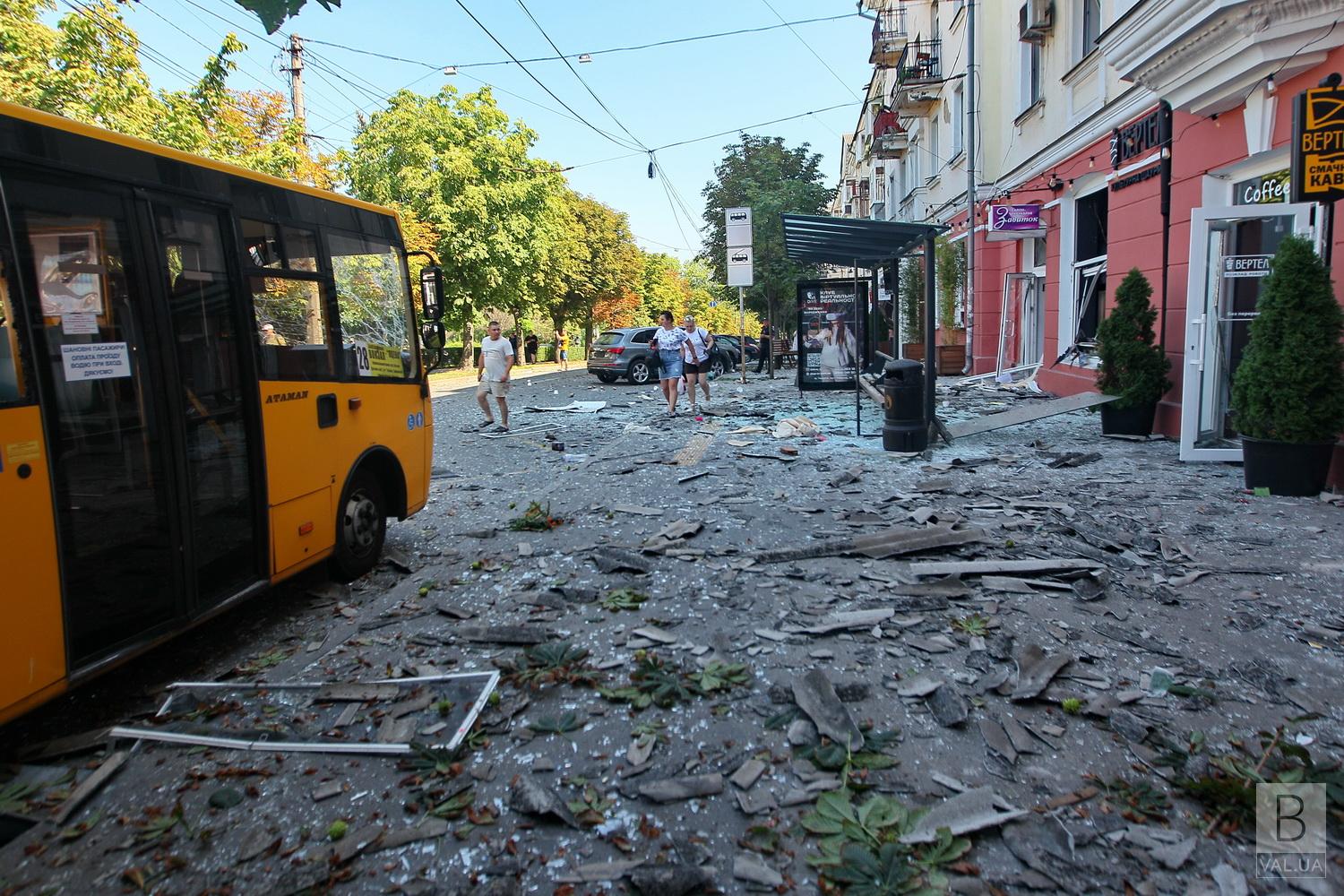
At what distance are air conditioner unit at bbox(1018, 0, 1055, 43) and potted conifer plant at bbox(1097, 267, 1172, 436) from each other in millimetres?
7928

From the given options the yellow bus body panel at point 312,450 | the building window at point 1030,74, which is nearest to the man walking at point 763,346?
the building window at point 1030,74

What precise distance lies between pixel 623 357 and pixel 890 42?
649 inches

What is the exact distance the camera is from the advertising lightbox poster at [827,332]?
60.5 feet

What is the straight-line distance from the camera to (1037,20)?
1664 cm

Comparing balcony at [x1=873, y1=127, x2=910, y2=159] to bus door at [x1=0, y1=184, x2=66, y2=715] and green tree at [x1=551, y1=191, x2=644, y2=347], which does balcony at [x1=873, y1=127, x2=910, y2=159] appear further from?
bus door at [x1=0, y1=184, x2=66, y2=715]

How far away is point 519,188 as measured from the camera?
1454 inches

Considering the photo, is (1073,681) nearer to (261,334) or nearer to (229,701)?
(229,701)

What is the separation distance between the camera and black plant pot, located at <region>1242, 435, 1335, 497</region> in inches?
277

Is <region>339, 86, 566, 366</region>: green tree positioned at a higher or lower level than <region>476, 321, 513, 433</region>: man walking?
higher

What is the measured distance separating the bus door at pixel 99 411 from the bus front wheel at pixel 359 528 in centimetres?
169

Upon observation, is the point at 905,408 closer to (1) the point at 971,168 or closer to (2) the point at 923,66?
(1) the point at 971,168

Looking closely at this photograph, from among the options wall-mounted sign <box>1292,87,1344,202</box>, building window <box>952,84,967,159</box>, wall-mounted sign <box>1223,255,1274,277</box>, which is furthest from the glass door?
building window <box>952,84,967,159</box>

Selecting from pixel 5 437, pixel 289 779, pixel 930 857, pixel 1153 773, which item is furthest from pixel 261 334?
pixel 1153 773

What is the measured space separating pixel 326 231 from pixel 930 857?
205 inches
